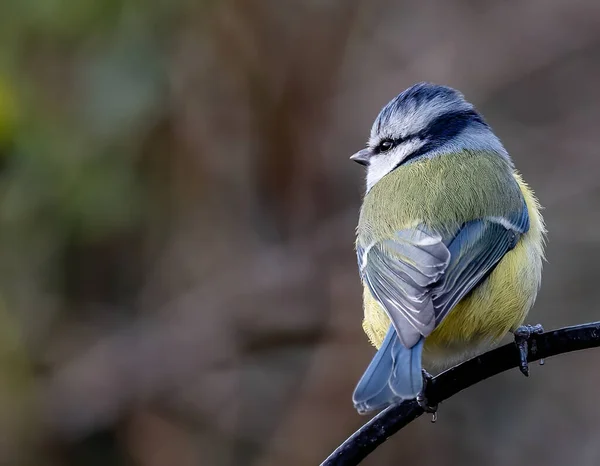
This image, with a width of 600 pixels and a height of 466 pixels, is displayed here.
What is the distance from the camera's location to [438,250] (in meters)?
2.19

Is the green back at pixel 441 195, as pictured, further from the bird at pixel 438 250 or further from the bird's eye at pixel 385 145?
the bird's eye at pixel 385 145

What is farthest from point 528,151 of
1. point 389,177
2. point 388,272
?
point 388,272

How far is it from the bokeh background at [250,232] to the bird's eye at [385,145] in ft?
3.76

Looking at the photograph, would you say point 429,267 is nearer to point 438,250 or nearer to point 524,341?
point 438,250

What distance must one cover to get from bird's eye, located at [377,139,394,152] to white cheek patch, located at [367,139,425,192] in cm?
1

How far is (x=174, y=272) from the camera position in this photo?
4.26 metres

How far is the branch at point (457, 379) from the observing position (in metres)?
1.64

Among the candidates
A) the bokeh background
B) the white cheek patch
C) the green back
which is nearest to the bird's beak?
the white cheek patch

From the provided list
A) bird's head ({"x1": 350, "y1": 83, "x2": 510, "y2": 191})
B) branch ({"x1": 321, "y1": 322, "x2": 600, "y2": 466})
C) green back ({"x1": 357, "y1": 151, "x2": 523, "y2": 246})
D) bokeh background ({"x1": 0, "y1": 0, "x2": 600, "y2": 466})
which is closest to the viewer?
branch ({"x1": 321, "y1": 322, "x2": 600, "y2": 466})

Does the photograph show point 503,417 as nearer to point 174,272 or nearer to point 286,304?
point 286,304

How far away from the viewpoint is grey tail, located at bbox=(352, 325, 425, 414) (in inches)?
66.4

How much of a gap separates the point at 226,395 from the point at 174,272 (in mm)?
641

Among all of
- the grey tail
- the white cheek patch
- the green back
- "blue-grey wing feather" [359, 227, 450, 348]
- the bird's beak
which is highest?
the bird's beak

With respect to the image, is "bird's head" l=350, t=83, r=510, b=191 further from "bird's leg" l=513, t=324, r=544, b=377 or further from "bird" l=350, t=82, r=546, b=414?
"bird's leg" l=513, t=324, r=544, b=377
